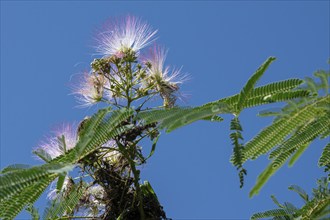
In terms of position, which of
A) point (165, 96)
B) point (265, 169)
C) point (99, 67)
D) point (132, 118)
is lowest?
point (265, 169)

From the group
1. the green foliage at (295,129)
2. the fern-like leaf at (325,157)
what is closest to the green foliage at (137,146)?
the green foliage at (295,129)

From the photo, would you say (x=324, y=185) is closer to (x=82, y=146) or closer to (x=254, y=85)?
(x=254, y=85)

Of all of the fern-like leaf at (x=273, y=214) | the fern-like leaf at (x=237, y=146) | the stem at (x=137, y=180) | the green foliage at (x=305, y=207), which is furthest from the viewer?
the stem at (x=137, y=180)

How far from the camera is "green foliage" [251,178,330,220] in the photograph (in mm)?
2480

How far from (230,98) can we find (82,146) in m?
0.53

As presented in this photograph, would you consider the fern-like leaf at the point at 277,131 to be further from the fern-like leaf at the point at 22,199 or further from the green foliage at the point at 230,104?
the fern-like leaf at the point at 22,199

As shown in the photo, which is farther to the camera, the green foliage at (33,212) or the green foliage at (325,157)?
the green foliage at (33,212)

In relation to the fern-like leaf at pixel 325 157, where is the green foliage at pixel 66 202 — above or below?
above

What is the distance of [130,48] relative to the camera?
11.2 feet

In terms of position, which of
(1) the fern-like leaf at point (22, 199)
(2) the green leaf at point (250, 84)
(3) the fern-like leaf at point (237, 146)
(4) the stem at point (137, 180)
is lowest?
(3) the fern-like leaf at point (237, 146)

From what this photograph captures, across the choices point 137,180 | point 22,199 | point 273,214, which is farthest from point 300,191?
point 22,199

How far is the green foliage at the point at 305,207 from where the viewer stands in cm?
248

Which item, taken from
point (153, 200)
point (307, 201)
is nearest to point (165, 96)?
point (153, 200)

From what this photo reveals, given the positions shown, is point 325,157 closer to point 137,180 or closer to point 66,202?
point 137,180
